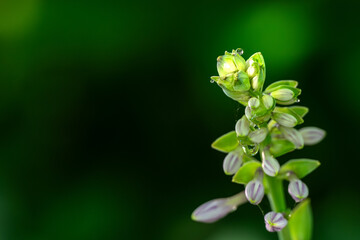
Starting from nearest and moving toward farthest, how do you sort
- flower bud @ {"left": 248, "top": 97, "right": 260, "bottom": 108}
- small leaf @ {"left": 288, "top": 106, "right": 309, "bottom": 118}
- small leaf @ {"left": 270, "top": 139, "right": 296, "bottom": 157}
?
flower bud @ {"left": 248, "top": 97, "right": 260, "bottom": 108}
small leaf @ {"left": 270, "top": 139, "right": 296, "bottom": 157}
small leaf @ {"left": 288, "top": 106, "right": 309, "bottom": 118}

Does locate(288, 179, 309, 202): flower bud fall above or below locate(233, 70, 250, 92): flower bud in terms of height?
below

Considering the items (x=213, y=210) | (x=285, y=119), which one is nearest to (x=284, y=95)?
(x=285, y=119)

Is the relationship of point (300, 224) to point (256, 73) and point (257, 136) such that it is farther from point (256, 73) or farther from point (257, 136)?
point (256, 73)

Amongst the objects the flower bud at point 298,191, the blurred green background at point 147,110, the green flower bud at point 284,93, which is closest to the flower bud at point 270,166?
the flower bud at point 298,191

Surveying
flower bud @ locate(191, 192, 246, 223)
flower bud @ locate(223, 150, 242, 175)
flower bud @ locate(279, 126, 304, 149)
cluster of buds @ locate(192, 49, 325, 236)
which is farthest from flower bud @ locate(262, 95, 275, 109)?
flower bud @ locate(191, 192, 246, 223)

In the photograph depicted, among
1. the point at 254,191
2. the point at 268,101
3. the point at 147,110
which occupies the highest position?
the point at 147,110

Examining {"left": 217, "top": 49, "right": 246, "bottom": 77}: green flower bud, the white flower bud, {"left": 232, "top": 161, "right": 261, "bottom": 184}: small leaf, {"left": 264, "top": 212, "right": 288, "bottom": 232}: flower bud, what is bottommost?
{"left": 264, "top": 212, "right": 288, "bottom": 232}: flower bud

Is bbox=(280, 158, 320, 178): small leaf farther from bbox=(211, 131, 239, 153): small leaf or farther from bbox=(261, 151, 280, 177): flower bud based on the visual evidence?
bbox=(211, 131, 239, 153): small leaf

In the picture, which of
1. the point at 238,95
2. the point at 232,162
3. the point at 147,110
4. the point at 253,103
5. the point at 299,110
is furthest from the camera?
the point at 147,110
